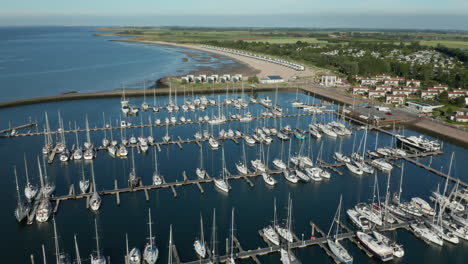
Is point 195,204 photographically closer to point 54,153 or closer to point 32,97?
point 54,153

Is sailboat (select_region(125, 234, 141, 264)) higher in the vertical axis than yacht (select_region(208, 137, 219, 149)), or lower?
lower

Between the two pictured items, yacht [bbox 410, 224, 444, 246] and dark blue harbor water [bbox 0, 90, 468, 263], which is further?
yacht [bbox 410, 224, 444, 246]

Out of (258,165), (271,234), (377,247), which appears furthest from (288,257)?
(258,165)

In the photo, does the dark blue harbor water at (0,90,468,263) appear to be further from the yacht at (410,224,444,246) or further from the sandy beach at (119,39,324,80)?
the sandy beach at (119,39,324,80)

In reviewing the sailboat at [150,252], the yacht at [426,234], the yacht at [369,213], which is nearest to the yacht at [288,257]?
the yacht at [369,213]

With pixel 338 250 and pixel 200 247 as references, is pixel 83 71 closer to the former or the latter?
pixel 200 247

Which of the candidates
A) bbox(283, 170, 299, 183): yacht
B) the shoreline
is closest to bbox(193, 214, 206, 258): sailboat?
bbox(283, 170, 299, 183): yacht
